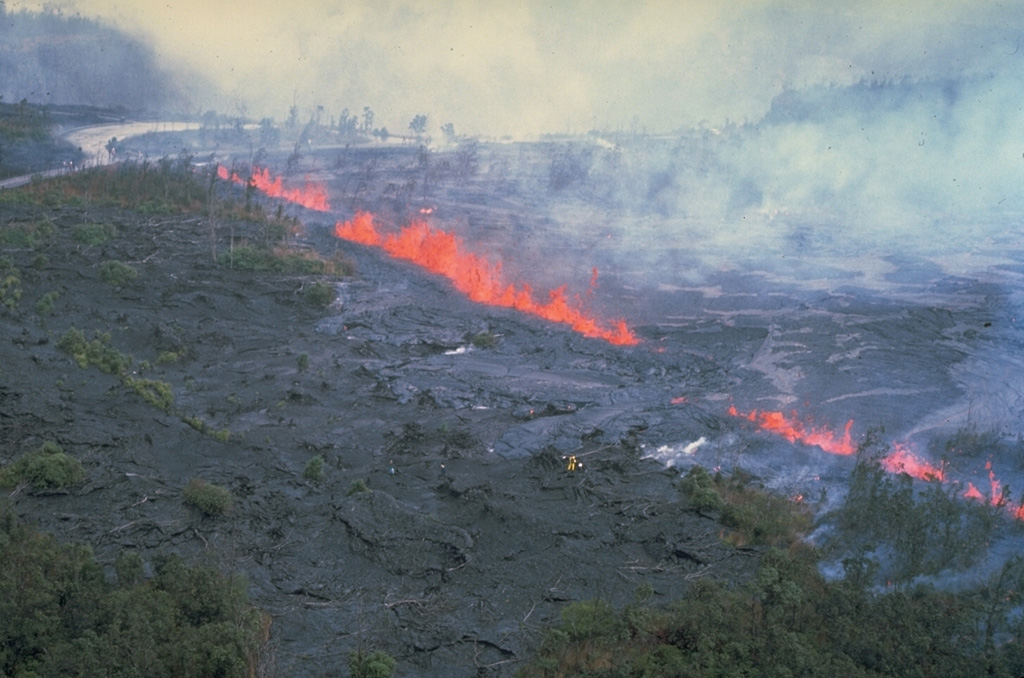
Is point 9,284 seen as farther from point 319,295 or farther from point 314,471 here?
point 314,471

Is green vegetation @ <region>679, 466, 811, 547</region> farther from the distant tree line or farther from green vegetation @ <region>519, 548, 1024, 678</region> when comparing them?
the distant tree line

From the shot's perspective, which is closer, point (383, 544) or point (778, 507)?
point (383, 544)

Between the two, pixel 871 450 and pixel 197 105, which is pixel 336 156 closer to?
pixel 197 105

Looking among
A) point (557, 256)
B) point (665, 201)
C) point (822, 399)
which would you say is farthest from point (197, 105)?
point (822, 399)

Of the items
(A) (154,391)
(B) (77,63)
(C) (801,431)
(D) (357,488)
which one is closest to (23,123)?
(B) (77,63)

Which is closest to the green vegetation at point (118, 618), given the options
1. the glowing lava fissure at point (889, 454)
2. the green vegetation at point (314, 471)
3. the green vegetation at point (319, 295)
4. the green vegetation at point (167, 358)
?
the green vegetation at point (314, 471)

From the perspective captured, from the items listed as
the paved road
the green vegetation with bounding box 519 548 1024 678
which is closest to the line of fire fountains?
the green vegetation with bounding box 519 548 1024 678
